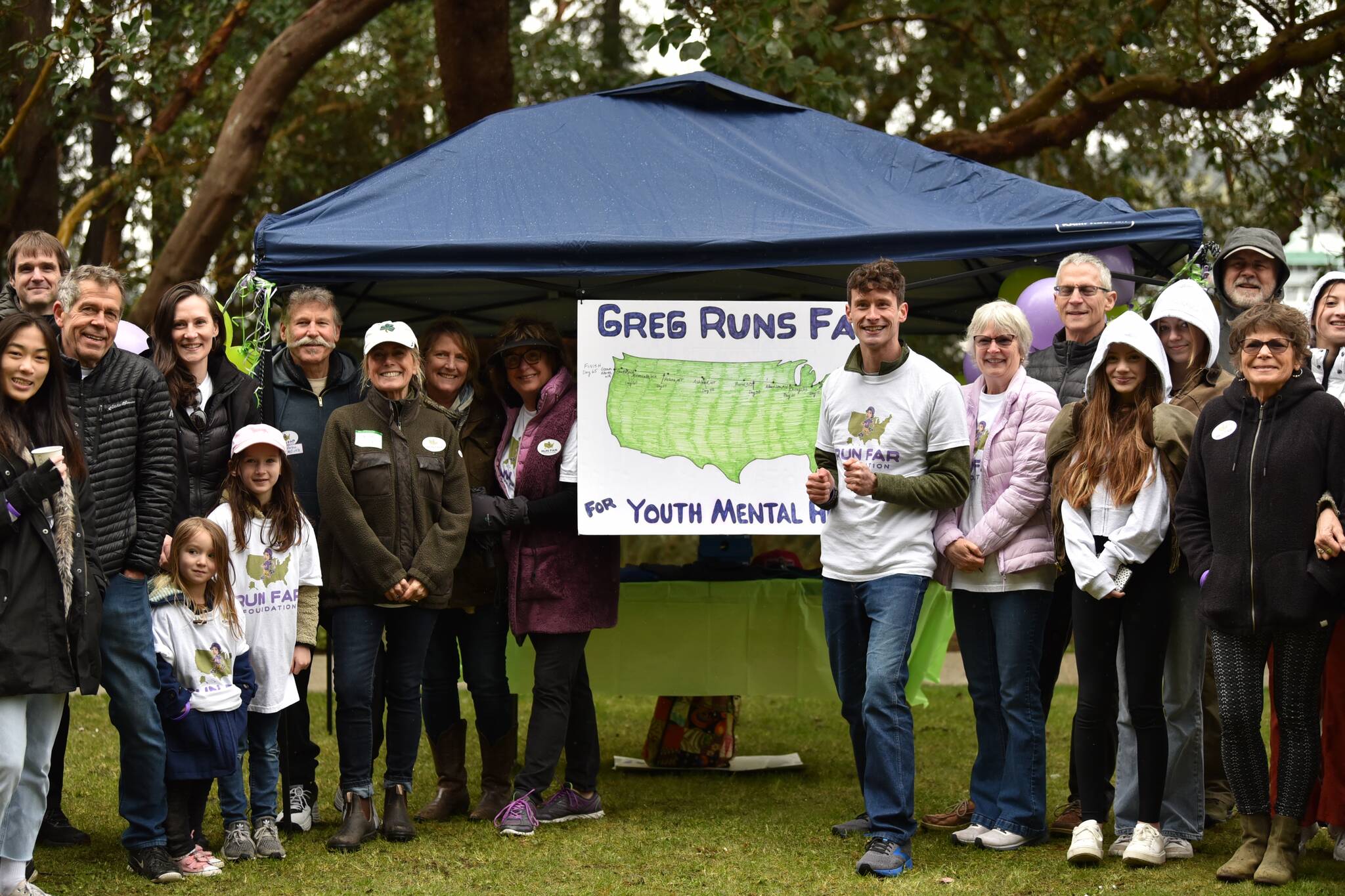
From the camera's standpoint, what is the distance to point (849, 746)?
7.39 m

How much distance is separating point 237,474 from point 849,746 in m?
3.78

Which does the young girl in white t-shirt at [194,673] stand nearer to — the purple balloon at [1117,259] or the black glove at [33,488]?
the black glove at [33,488]

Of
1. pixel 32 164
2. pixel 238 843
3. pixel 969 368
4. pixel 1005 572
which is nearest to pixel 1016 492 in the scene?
pixel 1005 572

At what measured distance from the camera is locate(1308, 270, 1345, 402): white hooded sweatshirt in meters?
4.66

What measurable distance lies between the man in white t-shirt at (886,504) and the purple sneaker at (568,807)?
120cm

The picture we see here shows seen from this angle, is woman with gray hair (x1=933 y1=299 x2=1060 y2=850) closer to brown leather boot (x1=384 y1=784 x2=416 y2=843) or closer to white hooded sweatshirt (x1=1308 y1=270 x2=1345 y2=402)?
white hooded sweatshirt (x1=1308 y1=270 x2=1345 y2=402)

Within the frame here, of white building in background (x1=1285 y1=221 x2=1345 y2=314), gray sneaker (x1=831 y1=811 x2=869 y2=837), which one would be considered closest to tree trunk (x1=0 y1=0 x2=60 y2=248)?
gray sneaker (x1=831 y1=811 x2=869 y2=837)

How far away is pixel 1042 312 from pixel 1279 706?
188cm

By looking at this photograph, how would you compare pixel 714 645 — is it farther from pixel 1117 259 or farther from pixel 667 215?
pixel 1117 259

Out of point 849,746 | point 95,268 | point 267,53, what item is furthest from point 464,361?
point 267,53

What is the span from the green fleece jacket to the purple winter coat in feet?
1.19

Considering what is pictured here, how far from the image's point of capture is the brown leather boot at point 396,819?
5.03 meters

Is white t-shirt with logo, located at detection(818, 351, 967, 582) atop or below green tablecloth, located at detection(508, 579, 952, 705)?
atop

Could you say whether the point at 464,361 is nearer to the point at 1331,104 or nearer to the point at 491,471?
the point at 491,471
